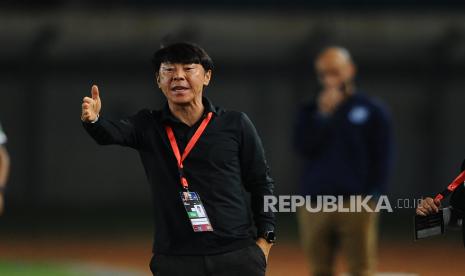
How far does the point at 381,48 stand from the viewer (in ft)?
64.7

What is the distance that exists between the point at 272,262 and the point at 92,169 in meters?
10.1

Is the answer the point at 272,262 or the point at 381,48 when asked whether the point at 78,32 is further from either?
the point at 272,262

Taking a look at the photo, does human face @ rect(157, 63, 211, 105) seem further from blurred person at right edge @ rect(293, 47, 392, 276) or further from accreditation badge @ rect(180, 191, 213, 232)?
blurred person at right edge @ rect(293, 47, 392, 276)

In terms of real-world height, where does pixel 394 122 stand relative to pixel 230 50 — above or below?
below

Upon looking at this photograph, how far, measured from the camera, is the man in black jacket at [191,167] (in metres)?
3.86

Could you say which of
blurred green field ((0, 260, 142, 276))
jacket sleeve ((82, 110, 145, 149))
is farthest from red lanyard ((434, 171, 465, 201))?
blurred green field ((0, 260, 142, 276))

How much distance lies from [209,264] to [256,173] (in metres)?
0.52

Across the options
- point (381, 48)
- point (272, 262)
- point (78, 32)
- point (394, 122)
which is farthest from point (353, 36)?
point (272, 262)

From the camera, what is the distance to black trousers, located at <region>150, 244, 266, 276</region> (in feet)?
12.6

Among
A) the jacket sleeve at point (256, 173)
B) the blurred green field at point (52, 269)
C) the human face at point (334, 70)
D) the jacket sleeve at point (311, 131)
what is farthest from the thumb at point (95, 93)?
the blurred green field at point (52, 269)

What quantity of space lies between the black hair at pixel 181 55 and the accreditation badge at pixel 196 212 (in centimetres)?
59

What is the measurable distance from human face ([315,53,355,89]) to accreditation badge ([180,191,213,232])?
215 cm

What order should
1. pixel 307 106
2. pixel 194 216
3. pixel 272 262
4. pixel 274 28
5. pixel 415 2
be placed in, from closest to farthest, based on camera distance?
pixel 194 216, pixel 307 106, pixel 272 262, pixel 274 28, pixel 415 2

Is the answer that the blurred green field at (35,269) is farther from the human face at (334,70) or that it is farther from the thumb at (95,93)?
the thumb at (95,93)
